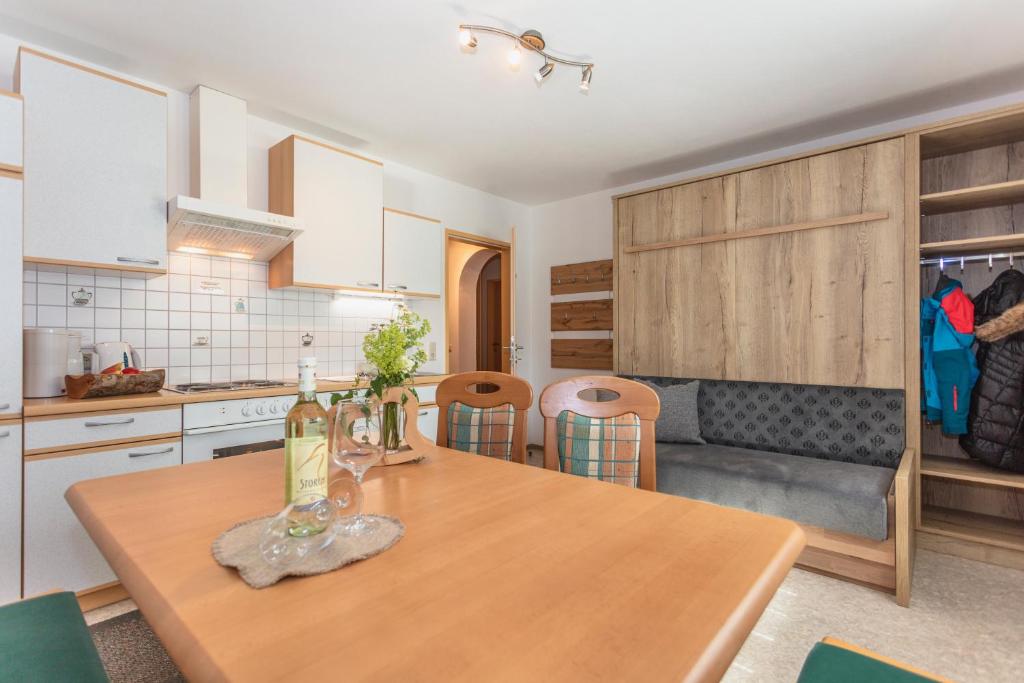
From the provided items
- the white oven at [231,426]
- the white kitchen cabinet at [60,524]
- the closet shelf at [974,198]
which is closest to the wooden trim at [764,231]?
the closet shelf at [974,198]

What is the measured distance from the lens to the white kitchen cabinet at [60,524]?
207 cm

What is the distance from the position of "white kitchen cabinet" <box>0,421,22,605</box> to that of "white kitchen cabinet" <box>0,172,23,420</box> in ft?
0.32

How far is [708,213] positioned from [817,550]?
221 cm

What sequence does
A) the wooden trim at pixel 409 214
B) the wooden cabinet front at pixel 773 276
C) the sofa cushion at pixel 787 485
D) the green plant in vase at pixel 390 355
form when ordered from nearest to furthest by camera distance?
the green plant in vase at pixel 390 355 < the sofa cushion at pixel 787 485 < the wooden cabinet front at pixel 773 276 < the wooden trim at pixel 409 214

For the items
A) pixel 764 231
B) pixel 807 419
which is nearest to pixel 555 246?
pixel 764 231

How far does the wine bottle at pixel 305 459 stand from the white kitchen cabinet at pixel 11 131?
88.5 inches

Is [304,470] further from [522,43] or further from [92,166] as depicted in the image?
[92,166]

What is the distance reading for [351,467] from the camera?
1.07 meters

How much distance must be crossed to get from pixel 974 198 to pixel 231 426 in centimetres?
418

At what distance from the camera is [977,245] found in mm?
2799

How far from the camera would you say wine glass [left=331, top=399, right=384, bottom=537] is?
0.95 meters

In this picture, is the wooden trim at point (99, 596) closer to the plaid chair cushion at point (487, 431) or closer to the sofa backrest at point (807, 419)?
the plaid chair cushion at point (487, 431)

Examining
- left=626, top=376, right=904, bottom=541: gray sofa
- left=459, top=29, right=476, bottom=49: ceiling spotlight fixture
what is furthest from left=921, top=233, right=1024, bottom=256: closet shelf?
left=459, top=29, right=476, bottom=49: ceiling spotlight fixture

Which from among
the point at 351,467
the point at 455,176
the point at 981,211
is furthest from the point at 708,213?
the point at 351,467
